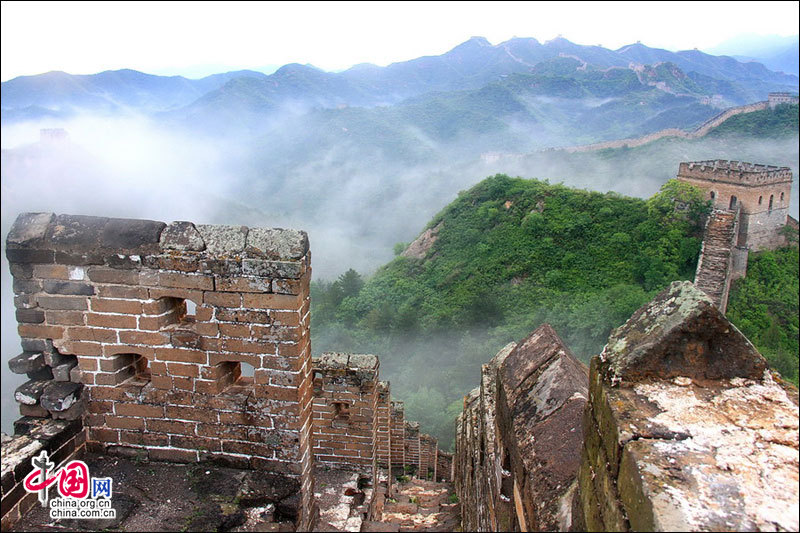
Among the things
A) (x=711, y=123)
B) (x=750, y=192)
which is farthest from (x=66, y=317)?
(x=711, y=123)

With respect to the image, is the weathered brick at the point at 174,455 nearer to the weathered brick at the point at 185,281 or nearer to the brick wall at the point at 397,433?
the weathered brick at the point at 185,281

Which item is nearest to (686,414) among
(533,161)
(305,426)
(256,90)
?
(305,426)

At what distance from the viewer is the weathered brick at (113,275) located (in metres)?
3.42

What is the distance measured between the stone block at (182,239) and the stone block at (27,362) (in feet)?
4.03

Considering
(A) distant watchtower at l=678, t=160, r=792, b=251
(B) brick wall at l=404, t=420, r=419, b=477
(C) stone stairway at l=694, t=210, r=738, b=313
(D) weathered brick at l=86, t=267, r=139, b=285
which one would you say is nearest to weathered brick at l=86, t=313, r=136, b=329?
(D) weathered brick at l=86, t=267, r=139, b=285

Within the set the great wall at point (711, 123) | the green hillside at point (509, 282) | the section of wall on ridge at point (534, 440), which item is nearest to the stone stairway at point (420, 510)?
the section of wall on ridge at point (534, 440)

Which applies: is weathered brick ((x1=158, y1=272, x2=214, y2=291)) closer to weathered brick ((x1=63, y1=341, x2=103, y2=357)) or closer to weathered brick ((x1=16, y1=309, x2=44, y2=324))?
weathered brick ((x1=63, y1=341, x2=103, y2=357))

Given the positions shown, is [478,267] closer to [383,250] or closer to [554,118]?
[383,250]

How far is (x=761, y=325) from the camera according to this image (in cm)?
1953

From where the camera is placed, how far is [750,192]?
66.7 ft

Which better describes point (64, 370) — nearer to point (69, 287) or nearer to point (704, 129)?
point (69, 287)

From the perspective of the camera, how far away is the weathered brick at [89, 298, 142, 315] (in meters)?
3.46

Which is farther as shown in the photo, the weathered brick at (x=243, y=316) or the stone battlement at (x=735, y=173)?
the stone battlement at (x=735, y=173)

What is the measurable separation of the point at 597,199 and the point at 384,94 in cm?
8666
